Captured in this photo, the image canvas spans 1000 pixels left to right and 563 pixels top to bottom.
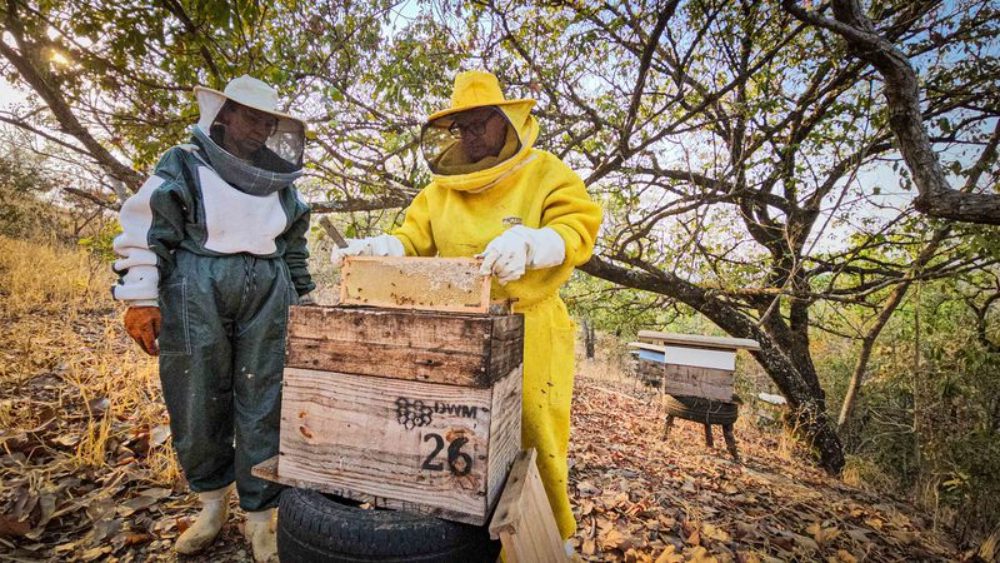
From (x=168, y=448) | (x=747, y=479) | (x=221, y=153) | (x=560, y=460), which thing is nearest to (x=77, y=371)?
(x=168, y=448)

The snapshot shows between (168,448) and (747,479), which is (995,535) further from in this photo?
(168,448)

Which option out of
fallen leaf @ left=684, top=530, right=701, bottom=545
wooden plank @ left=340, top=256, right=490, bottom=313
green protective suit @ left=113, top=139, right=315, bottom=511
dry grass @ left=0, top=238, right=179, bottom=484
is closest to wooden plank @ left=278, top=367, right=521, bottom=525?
wooden plank @ left=340, top=256, right=490, bottom=313

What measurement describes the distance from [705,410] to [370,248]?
5152 millimetres

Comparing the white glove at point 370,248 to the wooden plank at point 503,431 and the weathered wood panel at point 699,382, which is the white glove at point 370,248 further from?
the weathered wood panel at point 699,382

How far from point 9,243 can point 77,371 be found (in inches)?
293

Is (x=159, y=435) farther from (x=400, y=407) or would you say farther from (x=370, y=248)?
(x=400, y=407)

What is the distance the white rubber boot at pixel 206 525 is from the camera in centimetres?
198

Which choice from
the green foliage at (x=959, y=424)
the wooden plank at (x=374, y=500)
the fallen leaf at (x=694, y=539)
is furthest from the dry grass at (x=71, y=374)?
the green foliage at (x=959, y=424)

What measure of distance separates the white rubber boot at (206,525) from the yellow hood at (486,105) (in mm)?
1963

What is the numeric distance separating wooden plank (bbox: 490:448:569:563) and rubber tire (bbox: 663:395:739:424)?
4682mm

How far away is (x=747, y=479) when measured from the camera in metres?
4.34

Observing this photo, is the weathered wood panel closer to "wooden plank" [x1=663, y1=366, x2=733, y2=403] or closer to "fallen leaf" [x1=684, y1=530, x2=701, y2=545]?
"wooden plank" [x1=663, y1=366, x2=733, y2=403]

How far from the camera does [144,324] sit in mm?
1845

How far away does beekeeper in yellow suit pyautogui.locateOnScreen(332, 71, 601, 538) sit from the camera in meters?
1.62
